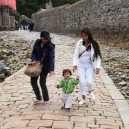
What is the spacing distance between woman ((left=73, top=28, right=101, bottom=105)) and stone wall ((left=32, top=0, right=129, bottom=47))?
32.1ft

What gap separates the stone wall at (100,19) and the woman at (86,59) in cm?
978

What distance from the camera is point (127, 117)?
15.2 feet

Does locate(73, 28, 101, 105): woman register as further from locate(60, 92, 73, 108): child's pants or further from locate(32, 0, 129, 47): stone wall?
locate(32, 0, 129, 47): stone wall

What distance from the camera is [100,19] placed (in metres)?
18.4

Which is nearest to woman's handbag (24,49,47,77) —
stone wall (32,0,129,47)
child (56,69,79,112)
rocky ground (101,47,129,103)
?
child (56,69,79,112)

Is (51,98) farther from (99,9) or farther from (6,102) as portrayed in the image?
(99,9)

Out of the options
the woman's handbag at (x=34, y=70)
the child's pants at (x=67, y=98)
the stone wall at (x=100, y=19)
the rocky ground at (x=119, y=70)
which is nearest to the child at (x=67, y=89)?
the child's pants at (x=67, y=98)

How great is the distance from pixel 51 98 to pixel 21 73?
3117 millimetres

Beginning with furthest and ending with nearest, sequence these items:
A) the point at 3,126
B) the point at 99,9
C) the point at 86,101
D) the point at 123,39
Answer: the point at 99,9, the point at 123,39, the point at 86,101, the point at 3,126

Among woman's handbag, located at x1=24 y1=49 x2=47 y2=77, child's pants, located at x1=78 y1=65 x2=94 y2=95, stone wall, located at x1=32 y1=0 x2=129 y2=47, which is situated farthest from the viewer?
stone wall, located at x1=32 y1=0 x2=129 y2=47

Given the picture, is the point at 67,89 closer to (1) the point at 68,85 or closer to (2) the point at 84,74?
(1) the point at 68,85

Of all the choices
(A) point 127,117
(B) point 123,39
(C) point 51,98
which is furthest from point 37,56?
(B) point 123,39

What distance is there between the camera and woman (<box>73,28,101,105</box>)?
203 inches

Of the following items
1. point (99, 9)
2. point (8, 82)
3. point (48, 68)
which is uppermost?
point (99, 9)
